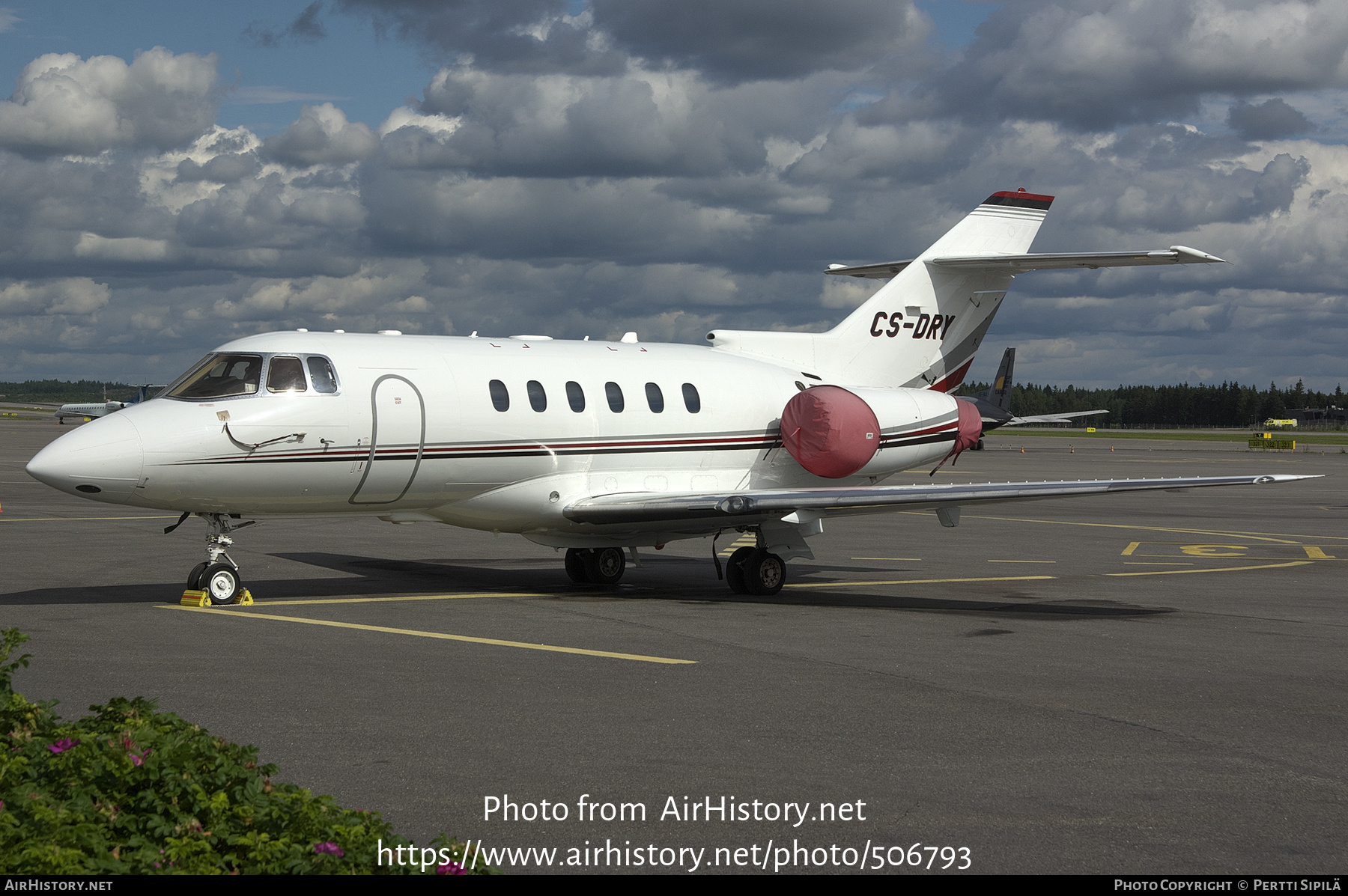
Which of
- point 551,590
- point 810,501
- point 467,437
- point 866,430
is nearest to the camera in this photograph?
point 467,437

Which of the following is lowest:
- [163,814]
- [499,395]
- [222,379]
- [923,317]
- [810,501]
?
[163,814]

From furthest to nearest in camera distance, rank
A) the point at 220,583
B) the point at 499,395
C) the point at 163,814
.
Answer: the point at 499,395 → the point at 220,583 → the point at 163,814

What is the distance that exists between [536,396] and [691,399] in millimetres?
2567

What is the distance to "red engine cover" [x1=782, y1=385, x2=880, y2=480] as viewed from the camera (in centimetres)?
1830

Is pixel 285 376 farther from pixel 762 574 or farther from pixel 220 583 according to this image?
pixel 762 574

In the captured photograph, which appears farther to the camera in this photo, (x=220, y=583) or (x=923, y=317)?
(x=923, y=317)

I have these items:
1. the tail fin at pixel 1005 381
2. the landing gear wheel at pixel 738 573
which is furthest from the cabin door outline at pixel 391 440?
the tail fin at pixel 1005 381

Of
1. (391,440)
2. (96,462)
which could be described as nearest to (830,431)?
(391,440)

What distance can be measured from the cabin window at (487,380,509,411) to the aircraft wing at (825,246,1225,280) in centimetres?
793

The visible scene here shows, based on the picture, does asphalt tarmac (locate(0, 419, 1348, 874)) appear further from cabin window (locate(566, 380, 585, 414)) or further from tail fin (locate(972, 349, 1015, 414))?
tail fin (locate(972, 349, 1015, 414))

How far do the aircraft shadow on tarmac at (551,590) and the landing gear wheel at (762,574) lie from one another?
166 mm

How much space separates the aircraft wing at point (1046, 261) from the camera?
1734cm

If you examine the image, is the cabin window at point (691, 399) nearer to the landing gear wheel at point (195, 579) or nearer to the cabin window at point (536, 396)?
the cabin window at point (536, 396)

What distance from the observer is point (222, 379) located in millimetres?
14648
